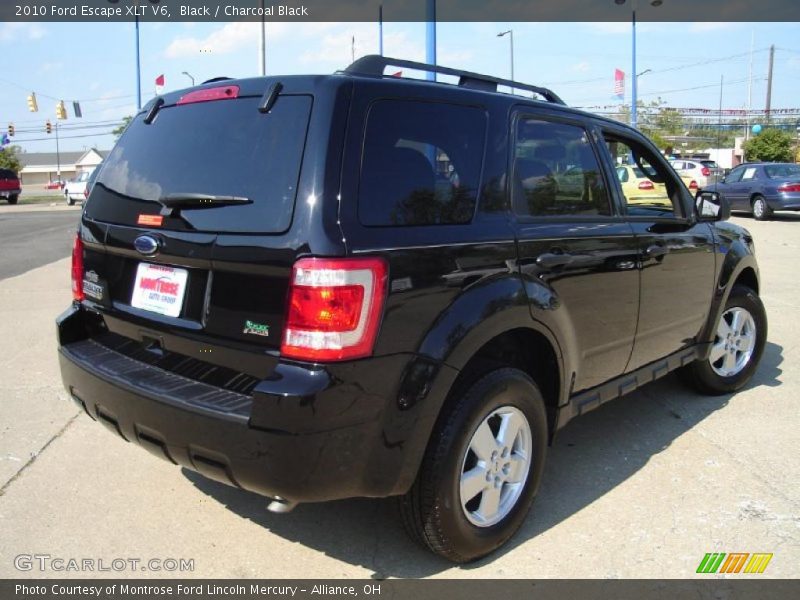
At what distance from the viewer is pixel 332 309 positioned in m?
2.16

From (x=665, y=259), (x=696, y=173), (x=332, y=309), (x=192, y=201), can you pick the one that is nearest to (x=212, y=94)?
(x=192, y=201)

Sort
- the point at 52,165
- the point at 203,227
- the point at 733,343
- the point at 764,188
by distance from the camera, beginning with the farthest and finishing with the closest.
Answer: the point at 52,165, the point at 764,188, the point at 733,343, the point at 203,227

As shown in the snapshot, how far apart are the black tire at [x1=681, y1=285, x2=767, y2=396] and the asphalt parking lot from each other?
16cm

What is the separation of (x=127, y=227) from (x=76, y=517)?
1385 mm

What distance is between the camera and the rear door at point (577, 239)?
9.64 ft

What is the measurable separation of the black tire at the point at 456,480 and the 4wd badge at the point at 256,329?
29.0 inches

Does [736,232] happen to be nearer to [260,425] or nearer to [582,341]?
[582,341]

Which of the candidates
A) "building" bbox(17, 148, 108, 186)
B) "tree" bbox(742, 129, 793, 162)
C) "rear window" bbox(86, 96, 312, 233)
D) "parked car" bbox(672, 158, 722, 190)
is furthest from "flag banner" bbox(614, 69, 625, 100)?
"building" bbox(17, 148, 108, 186)

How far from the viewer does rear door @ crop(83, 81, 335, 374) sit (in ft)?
7.51

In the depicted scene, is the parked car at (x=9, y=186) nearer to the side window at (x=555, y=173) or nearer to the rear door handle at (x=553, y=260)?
the side window at (x=555, y=173)

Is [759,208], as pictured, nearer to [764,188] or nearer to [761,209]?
[761,209]

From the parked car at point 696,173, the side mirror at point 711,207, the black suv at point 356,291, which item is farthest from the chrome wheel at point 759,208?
the black suv at point 356,291

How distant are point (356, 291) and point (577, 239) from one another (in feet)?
4.52

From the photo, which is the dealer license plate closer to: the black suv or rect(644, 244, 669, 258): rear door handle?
the black suv
